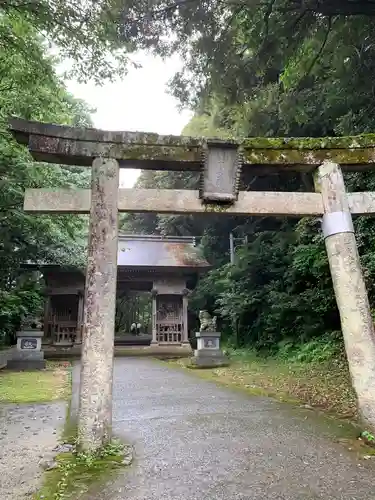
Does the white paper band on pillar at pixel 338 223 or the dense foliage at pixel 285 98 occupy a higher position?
the dense foliage at pixel 285 98

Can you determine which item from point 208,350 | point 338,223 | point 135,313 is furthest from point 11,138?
point 135,313

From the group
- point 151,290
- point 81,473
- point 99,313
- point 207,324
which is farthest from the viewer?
point 151,290

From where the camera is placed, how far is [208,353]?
12375 millimetres

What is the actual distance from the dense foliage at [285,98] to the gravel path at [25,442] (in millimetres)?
6841

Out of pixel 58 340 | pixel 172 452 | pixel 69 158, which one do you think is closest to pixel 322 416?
pixel 172 452

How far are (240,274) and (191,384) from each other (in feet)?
19.9

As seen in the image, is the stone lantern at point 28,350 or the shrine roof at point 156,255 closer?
the stone lantern at point 28,350

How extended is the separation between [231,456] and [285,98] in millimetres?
9123

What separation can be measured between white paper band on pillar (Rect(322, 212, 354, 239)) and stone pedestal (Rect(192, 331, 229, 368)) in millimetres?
8301

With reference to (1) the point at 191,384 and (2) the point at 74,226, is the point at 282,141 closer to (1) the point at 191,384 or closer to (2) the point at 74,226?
(1) the point at 191,384

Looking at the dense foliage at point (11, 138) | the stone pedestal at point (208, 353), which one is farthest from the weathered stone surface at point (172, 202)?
the stone pedestal at point (208, 353)

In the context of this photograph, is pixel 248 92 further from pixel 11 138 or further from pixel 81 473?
pixel 81 473

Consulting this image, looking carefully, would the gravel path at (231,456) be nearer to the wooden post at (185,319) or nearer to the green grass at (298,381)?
the green grass at (298,381)

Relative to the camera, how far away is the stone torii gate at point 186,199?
160 inches
